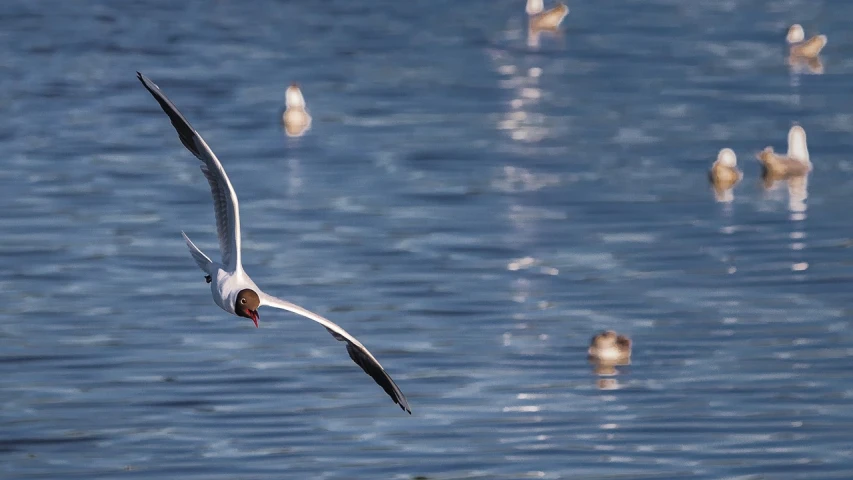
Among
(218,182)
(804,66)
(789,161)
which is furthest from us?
(804,66)

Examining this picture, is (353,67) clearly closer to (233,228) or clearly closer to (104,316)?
(104,316)

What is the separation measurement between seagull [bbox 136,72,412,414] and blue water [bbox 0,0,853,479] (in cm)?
163

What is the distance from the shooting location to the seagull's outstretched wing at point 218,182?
44.8 ft

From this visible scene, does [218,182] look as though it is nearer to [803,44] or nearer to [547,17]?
[803,44]

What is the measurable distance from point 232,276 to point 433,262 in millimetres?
8697

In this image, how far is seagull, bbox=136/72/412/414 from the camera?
45.6 feet

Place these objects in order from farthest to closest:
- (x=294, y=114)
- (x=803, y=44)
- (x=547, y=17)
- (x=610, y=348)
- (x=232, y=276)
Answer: (x=547, y=17) < (x=803, y=44) < (x=294, y=114) < (x=610, y=348) < (x=232, y=276)

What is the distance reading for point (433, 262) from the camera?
2338cm

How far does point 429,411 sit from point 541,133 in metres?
15.1

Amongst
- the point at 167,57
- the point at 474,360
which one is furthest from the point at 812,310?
the point at 167,57

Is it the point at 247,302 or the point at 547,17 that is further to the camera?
the point at 547,17

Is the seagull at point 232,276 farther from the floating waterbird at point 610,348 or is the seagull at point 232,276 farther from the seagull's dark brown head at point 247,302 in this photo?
the floating waterbird at point 610,348

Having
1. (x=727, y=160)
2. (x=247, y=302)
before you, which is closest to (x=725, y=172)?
(x=727, y=160)

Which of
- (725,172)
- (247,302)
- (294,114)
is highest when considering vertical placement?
(247,302)
